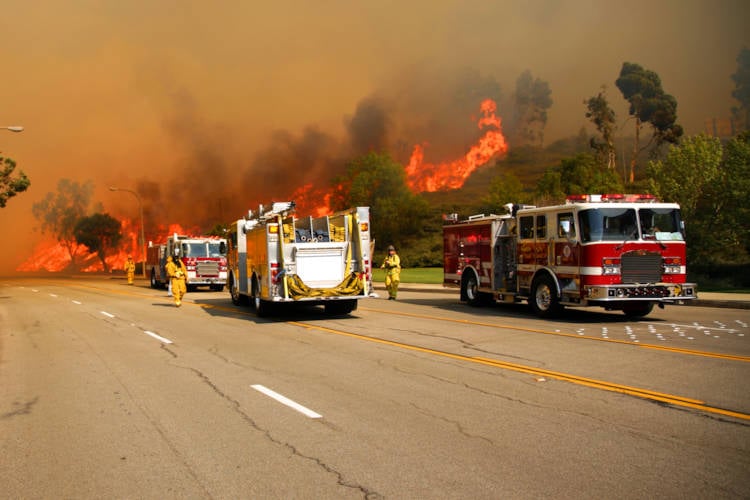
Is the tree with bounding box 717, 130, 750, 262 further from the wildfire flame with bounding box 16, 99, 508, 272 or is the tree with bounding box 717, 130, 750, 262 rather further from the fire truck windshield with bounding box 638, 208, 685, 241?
the wildfire flame with bounding box 16, 99, 508, 272

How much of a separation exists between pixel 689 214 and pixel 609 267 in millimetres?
32620

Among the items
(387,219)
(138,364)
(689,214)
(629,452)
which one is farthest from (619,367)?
(387,219)

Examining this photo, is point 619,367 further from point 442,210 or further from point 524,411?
point 442,210

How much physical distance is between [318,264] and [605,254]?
6.75 m

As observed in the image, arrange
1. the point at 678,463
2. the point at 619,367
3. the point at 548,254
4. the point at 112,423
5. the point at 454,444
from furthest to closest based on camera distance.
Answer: the point at 548,254 < the point at 619,367 < the point at 112,423 < the point at 454,444 < the point at 678,463

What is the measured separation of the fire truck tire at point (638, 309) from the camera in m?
16.5

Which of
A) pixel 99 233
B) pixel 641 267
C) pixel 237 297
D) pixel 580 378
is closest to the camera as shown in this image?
pixel 580 378

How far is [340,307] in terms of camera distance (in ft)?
62.2

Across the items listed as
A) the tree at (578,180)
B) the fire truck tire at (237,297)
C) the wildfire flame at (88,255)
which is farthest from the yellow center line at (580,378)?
the wildfire flame at (88,255)

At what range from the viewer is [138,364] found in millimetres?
10836

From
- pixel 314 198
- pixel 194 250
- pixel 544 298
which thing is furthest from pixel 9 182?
pixel 314 198

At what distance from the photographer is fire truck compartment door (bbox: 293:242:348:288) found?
55.1 feet

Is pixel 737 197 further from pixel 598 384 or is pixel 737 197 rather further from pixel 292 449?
pixel 292 449

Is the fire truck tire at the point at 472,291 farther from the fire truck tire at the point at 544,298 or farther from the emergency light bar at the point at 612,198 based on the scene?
the emergency light bar at the point at 612,198
